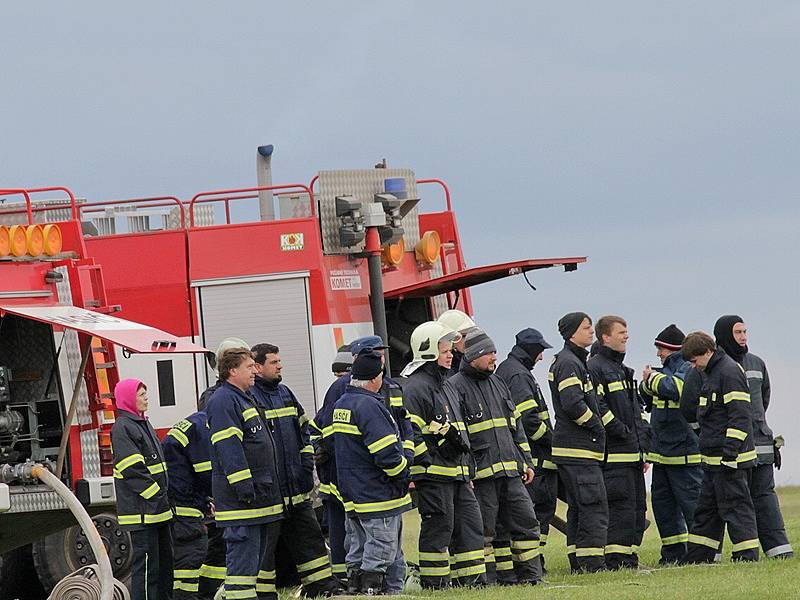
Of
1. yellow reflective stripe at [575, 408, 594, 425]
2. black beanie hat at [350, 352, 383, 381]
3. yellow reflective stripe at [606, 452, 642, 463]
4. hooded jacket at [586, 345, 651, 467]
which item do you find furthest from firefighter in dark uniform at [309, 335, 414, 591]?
yellow reflective stripe at [606, 452, 642, 463]

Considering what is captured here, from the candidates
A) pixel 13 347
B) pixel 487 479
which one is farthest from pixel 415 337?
pixel 13 347

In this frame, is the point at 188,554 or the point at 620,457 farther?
the point at 620,457

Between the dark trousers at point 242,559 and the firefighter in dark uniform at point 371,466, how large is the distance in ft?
2.45

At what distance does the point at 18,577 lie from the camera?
13.4 metres

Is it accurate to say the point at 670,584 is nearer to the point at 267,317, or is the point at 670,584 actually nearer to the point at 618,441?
the point at 618,441

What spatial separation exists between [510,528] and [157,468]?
8.62 feet

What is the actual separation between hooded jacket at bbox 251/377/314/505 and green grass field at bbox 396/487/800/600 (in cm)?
123

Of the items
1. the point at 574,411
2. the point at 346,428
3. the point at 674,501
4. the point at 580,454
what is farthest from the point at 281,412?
the point at 674,501

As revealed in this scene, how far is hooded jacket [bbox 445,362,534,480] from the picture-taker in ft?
38.6

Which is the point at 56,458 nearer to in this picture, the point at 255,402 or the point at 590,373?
the point at 255,402

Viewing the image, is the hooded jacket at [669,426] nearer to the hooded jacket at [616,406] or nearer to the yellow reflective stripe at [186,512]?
the hooded jacket at [616,406]

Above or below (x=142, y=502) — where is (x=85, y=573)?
below

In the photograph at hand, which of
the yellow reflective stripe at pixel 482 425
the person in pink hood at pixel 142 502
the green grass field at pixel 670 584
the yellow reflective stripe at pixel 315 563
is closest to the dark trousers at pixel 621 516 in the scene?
the green grass field at pixel 670 584

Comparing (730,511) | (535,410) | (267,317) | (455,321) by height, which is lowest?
(730,511)
